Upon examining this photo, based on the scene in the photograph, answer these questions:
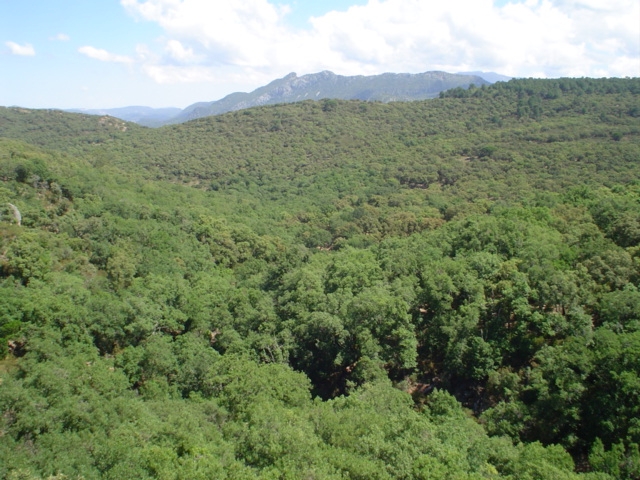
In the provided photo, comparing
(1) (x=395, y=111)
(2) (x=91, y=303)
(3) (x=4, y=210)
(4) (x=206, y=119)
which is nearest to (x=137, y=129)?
(4) (x=206, y=119)

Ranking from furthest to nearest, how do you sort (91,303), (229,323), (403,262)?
1. (403,262)
2. (229,323)
3. (91,303)

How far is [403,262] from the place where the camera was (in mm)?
38438

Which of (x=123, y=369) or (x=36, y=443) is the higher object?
(x=36, y=443)

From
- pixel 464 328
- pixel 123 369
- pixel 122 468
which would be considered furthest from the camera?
pixel 464 328

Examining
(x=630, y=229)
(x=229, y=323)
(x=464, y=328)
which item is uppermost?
(x=630, y=229)

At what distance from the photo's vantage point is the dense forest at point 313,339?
57.6ft

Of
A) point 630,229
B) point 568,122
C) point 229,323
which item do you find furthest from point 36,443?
point 568,122

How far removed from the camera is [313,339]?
3284 cm

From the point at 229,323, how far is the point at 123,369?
976 centimetres

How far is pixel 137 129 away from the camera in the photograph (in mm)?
137000

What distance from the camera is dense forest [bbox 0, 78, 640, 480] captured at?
57.6ft

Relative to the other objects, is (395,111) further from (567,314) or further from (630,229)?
(567,314)

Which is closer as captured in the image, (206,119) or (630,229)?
(630,229)

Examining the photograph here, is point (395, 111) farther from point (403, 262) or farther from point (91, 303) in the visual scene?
point (91, 303)
